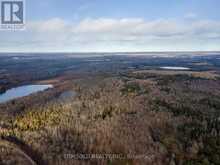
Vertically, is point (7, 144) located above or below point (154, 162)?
above

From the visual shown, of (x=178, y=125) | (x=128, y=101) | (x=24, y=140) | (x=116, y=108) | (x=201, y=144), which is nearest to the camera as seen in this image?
(x=24, y=140)

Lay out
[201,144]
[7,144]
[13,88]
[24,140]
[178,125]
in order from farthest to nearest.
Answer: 1. [13,88]
2. [178,125]
3. [201,144]
4. [24,140]
5. [7,144]

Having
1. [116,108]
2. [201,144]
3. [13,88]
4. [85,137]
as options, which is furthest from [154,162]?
Answer: [13,88]

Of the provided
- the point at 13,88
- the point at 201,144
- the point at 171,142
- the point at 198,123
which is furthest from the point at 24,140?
the point at 13,88

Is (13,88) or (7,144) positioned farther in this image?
(13,88)

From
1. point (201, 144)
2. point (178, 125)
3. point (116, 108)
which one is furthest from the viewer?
point (116, 108)

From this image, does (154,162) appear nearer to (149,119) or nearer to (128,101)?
(149,119)

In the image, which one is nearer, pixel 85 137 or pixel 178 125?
pixel 85 137

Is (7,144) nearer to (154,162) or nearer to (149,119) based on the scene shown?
(154,162)

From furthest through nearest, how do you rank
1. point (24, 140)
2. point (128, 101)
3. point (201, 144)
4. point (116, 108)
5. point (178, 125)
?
point (128, 101) < point (116, 108) < point (178, 125) < point (201, 144) < point (24, 140)
